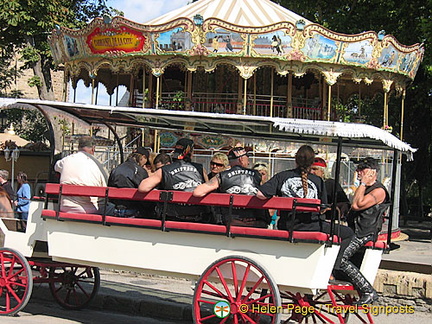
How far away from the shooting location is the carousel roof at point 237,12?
23.6m

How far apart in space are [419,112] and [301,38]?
27.0 ft

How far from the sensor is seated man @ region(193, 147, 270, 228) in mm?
6480

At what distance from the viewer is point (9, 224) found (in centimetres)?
809

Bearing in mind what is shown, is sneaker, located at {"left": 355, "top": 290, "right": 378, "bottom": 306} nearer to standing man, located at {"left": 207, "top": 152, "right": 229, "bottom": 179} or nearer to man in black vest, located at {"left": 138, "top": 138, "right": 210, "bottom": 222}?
man in black vest, located at {"left": 138, "top": 138, "right": 210, "bottom": 222}

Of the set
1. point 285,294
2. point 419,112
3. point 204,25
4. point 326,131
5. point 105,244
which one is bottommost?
point 285,294

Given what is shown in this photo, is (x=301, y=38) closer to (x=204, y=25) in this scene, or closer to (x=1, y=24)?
(x=204, y=25)

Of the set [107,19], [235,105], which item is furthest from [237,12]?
[107,19]

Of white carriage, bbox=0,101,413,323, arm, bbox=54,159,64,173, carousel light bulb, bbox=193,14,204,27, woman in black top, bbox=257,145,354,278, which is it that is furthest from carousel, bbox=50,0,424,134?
woman in black top, bbox=257,145,354,278

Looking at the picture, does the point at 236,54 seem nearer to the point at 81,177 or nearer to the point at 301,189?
the point at 81,177

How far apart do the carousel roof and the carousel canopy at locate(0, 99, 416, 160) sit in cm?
1493

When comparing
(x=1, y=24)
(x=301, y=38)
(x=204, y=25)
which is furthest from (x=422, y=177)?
(x=1, y=24)

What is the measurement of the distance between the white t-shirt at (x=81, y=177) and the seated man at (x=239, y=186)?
1545 millimetres

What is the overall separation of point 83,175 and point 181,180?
133cm

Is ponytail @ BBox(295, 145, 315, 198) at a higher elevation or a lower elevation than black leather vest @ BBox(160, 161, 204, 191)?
higher
